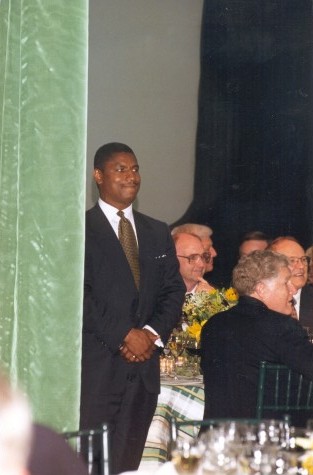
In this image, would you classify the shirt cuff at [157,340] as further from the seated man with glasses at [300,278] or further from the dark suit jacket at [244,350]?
the seated man with glasses at [300,278]

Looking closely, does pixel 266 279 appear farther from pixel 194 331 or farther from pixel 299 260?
pixel 299 260

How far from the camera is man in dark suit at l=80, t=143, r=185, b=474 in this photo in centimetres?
427

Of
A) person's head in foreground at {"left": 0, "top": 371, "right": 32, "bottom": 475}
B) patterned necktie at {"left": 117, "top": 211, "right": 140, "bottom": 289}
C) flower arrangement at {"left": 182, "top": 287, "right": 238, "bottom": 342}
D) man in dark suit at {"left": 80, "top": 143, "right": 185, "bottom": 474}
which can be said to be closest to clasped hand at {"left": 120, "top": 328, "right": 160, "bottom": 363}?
man in dark suit at {"left": 80, "top": 143, "right": 185, "bottom": 474}

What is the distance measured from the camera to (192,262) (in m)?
6.38

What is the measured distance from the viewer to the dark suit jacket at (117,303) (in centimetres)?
427

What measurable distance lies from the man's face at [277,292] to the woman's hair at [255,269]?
2 cm

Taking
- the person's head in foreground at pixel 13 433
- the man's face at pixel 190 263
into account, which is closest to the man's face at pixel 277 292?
the man's face at pixel 190 263

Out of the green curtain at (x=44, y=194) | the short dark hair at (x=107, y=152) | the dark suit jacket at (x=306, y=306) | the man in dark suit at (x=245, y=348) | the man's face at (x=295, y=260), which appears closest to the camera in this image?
the green curtain at (x=44, y=194)

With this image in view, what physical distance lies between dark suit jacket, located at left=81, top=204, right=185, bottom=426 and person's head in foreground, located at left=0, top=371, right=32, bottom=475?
8.35 feet

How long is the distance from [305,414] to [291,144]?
495 cm

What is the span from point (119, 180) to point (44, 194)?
1489mm

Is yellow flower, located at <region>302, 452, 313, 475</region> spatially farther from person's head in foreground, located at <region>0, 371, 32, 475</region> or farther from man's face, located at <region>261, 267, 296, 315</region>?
man's face, located at <region>261, 267, 296, 315</region>

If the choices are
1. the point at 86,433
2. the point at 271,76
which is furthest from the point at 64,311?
the point at 271,76

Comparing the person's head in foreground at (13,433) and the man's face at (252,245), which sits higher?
the man's face at (252,245)
